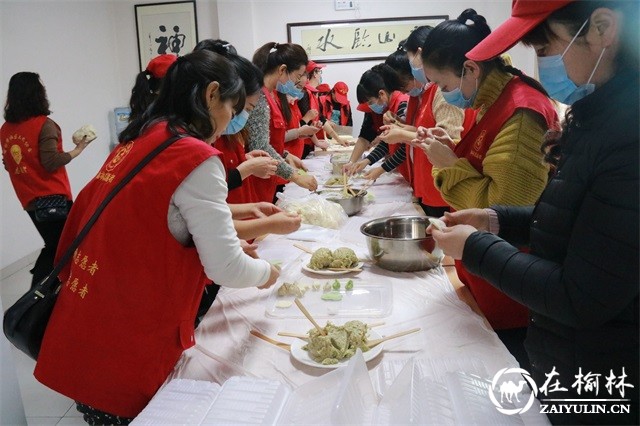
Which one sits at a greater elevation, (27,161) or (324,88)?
(324,88)

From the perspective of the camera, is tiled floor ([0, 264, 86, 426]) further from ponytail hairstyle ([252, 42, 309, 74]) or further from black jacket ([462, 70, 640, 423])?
ponytail hairstyle ([252, 42, 309, 74])

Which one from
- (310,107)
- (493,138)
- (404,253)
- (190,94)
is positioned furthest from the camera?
(310,107)

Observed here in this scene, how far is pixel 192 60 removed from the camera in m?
1.30

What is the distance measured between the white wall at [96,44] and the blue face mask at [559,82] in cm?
418

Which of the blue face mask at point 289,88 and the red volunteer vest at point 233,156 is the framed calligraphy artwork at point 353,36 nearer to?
the blue face mask at point 289,88

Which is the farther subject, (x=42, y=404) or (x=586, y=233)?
(x=42, y=404)

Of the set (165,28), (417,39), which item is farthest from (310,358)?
(165,28)

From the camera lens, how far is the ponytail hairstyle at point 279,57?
3.22 metres

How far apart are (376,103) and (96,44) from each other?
405 centimetres

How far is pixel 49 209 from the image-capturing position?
3.36m

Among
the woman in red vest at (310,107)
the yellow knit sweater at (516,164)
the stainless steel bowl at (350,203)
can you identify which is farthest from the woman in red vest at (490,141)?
the woman in red vest at (310,107)

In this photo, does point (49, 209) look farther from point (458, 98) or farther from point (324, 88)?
point (324, 88)

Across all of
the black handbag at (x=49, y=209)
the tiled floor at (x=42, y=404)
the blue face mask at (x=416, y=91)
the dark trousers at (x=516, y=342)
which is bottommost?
the tiled floor at (x=42, y=404)

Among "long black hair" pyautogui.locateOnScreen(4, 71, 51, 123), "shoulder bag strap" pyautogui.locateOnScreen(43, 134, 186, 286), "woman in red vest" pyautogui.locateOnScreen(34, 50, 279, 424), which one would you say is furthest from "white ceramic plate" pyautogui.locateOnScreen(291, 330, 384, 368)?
"long black hair" pyautogui.locateOnScreen(4, 71, 51, 123)
